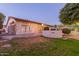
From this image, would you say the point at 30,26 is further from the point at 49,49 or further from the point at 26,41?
the point at 49,49

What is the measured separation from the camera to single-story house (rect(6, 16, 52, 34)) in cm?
148

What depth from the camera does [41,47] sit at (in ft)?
4.82

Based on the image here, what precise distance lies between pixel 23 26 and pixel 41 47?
0.73 ft

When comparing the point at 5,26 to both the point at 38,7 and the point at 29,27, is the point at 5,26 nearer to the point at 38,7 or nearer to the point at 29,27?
the point at 29,27

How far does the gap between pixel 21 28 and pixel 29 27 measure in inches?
2.6

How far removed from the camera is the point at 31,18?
1.48 meters

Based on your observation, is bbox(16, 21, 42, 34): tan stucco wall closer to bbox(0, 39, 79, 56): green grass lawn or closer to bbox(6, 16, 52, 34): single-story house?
bbox(6, 16, 52, 34): single-story house

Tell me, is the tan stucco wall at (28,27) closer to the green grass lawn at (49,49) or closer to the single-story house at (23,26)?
the single-story house at (23,26)

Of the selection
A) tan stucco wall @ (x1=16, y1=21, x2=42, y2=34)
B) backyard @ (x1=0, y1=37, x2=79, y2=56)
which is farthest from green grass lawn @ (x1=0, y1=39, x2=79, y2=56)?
tan stucco wall @ (x1=16, y1=21, x2=42, y2=34)

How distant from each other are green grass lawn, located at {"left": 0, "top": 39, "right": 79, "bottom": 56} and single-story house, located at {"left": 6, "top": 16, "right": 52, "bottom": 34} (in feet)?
0.37

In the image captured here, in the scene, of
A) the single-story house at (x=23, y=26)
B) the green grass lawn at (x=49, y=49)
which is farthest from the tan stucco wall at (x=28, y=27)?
the green grass lawn at (x=49, y=49)

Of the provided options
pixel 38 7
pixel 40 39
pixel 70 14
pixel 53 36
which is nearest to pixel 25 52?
A: pixel 40 39

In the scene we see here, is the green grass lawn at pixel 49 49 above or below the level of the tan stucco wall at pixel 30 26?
below

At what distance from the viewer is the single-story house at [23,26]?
148 centimetres
